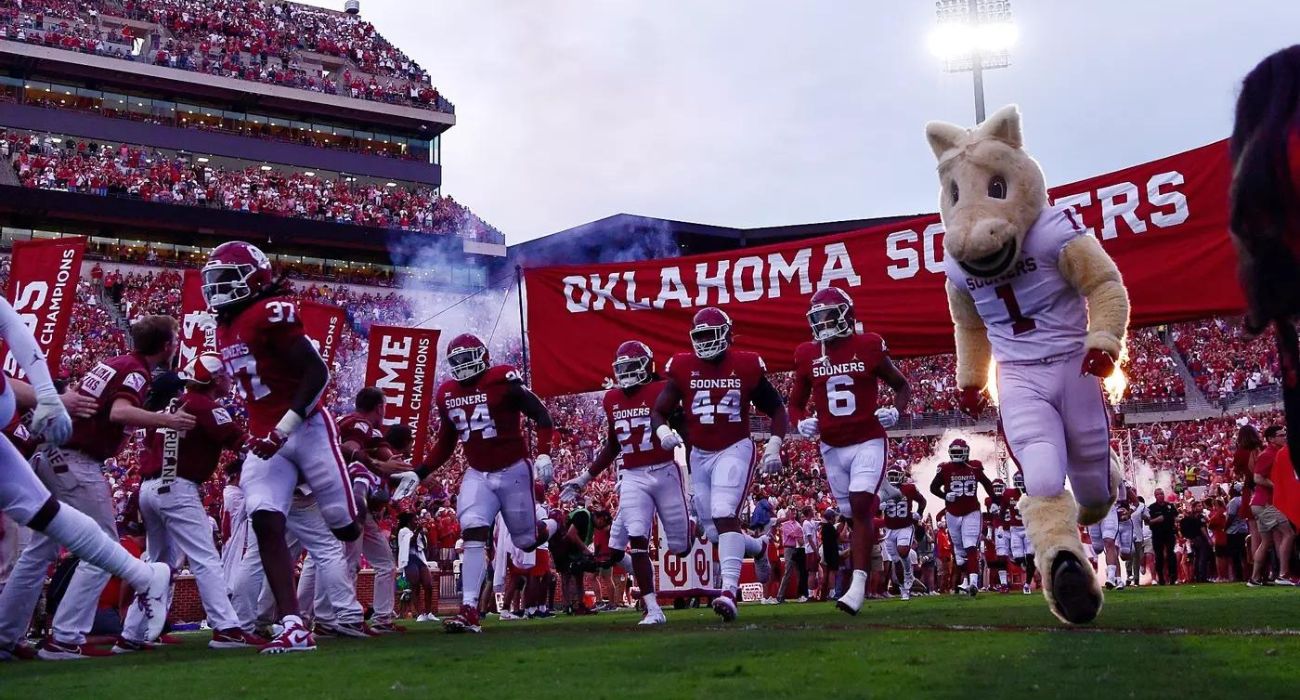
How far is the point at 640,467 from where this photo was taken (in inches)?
384

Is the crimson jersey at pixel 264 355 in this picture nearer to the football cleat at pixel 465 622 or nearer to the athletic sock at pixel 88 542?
the athletic sock at pixel 88 542

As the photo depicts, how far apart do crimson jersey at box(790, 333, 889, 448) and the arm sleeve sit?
554 cm

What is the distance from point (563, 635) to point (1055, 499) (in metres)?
3.25

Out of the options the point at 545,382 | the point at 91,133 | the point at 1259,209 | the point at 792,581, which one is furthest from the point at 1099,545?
the point at 91,133

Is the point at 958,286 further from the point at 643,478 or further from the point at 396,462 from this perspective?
the point at 396,462

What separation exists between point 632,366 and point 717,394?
3.73 ft

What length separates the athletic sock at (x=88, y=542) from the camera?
5605 mm

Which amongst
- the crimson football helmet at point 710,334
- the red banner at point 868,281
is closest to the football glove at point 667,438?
the crimson football helmet at point 710,334

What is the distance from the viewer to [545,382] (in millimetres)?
14758

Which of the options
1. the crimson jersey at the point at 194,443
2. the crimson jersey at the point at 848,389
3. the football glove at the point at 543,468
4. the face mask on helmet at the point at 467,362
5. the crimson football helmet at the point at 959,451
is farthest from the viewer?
the crimson football helmet at the point at 959,451

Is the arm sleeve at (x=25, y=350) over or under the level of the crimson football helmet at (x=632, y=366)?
under

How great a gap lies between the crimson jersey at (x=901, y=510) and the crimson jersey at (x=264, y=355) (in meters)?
9.98

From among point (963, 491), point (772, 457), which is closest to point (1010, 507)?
point (963, 491)

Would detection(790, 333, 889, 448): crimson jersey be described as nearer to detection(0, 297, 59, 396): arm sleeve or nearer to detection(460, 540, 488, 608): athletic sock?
detection(460, 540, 488, 608): athletic sock
